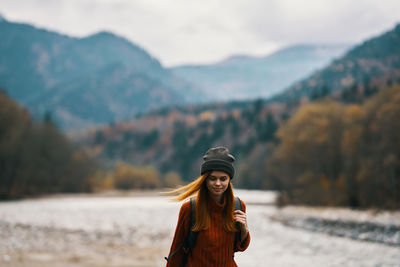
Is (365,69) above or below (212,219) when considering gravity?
above

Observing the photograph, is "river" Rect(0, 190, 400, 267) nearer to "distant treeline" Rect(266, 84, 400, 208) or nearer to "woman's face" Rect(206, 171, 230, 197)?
"woman's face" Rect(206, 171, 230, 197)

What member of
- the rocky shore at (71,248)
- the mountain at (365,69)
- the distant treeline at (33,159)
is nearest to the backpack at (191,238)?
the rocky shore at (71,248)

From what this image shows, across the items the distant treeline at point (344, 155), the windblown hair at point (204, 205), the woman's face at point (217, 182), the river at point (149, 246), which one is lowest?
the river at point (149, 246)

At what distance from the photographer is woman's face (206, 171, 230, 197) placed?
4.16 meters

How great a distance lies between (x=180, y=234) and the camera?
14.0 ft

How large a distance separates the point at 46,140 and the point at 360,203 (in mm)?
54605

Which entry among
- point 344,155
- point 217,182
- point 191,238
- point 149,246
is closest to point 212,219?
point 191,238

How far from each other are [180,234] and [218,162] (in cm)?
79

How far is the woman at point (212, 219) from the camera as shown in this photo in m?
4.18

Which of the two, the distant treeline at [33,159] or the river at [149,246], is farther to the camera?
the distant treeline at [33,159]

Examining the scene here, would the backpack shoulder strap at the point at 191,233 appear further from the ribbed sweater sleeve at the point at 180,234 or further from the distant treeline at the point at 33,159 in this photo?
the distant treeline at the point at 33,159

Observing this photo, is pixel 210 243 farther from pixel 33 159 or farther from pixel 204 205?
pixel 33 159

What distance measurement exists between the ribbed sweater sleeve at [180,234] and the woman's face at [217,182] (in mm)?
294

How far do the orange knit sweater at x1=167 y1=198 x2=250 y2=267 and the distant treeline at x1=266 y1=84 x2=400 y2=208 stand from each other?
35.6 m
